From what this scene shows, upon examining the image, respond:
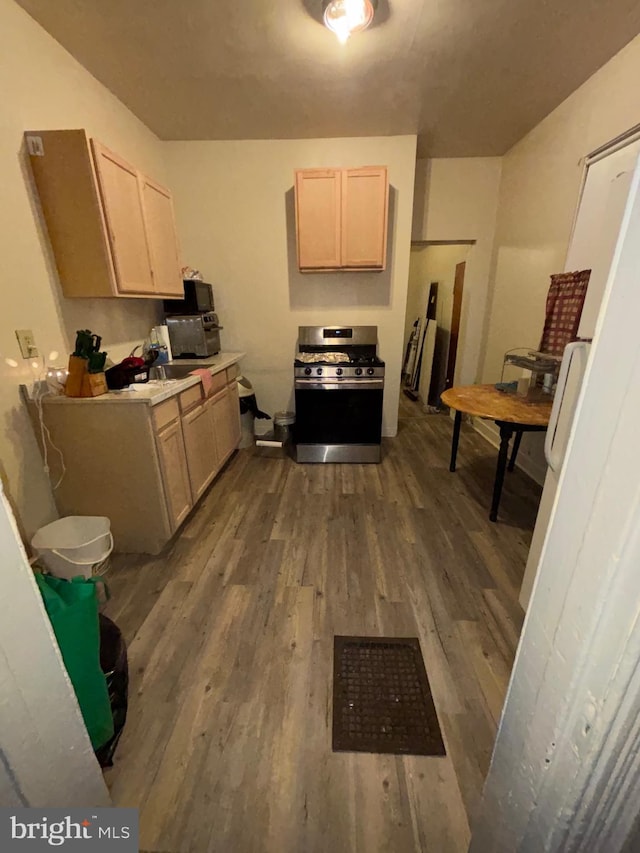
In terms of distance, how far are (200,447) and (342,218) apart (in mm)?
2240

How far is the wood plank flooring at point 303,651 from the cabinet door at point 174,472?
199mm

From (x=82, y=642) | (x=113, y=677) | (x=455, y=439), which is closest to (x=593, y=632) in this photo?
(x=82, y=642)

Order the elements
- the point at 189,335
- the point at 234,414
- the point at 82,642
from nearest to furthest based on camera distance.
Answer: the point at 82,642, the point at 189,335, the point at 234,414

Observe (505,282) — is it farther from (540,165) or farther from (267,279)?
(267,279)

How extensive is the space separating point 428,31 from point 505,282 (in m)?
2.15

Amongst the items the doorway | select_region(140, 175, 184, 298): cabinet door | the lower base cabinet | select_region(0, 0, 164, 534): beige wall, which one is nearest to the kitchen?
select_region(0, 0, 164, 534): beige wall

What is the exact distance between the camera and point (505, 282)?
3.49 metres

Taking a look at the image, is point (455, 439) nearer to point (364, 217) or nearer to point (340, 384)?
point (340, 384)

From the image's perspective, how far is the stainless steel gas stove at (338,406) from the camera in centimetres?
296

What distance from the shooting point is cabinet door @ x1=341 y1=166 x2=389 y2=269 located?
2928 millimetres

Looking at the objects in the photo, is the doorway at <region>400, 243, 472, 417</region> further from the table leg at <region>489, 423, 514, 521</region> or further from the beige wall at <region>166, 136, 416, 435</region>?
A: the table leg at <region>489, 423, 514, 521</region>

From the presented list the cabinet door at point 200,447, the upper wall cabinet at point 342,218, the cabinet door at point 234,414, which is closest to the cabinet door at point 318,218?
the upper wall cabinet at point 342,218

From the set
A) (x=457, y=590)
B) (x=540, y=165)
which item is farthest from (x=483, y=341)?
(x=457, y=590)

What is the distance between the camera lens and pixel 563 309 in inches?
101
